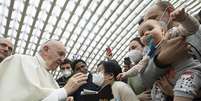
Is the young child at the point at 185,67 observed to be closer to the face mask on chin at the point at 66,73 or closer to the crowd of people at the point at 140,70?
the crowd of people at the point at 140,70

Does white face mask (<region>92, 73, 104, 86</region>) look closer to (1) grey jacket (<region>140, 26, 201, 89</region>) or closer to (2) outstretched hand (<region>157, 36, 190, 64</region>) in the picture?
(1) grey jacket (<region>140, 26, 201, 89</region>)

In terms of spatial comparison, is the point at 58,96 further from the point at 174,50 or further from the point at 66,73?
the point at 66,73

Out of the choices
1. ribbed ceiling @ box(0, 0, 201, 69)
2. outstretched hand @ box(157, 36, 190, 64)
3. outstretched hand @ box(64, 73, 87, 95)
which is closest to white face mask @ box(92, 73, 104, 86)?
outstretched hand @ box(64, 73, 87, 95)

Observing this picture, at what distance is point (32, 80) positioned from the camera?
4789mm

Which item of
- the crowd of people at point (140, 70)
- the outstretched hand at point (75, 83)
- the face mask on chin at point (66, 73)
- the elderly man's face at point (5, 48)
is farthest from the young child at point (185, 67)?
the elderly man's face at point (5, 48)

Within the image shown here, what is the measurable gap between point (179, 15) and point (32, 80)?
2.49 metres

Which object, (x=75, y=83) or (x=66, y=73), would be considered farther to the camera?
(x=66, y=73)

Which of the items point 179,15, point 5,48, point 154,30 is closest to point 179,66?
point 179,15

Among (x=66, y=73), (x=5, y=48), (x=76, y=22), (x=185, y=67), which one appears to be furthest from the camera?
(x=76, y=22)

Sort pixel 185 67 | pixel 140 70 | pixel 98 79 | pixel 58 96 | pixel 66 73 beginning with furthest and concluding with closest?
pixel 66 73 → pixel 98 79 → pixel 58 96 → pixel 140 70 → pixel 185 67

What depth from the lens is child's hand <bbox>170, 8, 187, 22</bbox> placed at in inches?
114

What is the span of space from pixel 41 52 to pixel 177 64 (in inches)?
113

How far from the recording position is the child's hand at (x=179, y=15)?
2.88 metres

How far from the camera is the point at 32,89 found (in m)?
4.66
